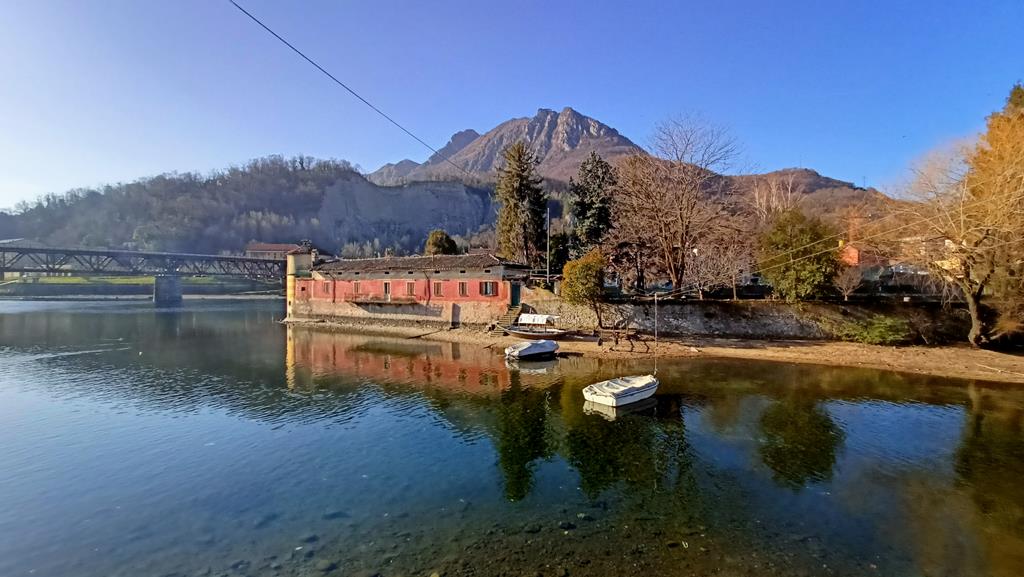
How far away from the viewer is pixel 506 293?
37.8 metres

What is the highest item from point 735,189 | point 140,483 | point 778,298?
point 735,189

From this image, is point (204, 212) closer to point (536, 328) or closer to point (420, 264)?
point (420, 264)

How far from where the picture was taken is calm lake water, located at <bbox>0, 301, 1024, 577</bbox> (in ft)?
29.6

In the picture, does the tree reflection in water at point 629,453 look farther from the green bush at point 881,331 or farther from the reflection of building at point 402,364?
the green bush at point 881,331

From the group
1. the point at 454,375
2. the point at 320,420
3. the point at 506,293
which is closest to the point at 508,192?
the point at 506,293

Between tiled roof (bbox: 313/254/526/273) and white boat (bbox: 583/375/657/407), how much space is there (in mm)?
19942

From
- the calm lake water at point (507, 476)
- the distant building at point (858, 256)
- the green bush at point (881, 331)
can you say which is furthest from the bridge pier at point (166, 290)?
the green bush at point (881, 331)

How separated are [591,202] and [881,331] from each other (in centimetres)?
2340

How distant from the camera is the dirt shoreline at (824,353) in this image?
24797mm

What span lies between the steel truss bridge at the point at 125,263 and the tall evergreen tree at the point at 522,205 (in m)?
64.6

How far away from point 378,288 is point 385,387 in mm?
23683

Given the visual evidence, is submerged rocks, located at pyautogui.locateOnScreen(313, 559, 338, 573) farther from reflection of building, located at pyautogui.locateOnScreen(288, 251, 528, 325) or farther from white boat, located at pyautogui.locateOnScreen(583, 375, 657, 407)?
reflection of building, located at pyautogui.locateOnScreen(288, 251, 528, 325)

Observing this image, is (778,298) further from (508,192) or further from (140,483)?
(140,483)

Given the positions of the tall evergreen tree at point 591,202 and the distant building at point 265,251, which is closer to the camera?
the tall evergreen tree at point 591,202
